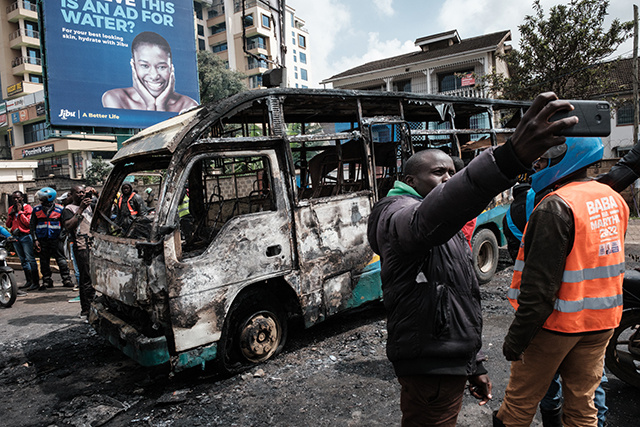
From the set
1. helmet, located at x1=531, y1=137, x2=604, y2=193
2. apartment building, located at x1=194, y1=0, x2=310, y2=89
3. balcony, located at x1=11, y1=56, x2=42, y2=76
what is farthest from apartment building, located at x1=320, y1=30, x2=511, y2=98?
balcony, located at x1=11, y1=56, x2=42, y2=76

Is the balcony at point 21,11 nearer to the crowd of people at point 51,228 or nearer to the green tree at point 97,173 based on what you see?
the green tree at point 97,173

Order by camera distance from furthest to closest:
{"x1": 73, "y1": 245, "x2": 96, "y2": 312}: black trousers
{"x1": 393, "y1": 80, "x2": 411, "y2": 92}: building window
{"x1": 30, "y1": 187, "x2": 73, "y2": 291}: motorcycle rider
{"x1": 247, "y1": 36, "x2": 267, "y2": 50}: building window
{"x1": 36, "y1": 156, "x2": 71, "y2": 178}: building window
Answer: {"x1": 247, "y1": 36, "x2": 267, "y2": 50}: building window
{"x1": 36, "y1": 156, "x2": 71, "y2": 178}: building window
{"x1": 393, "y1": 80, "x2": 411, "y2": 92}: building window
{"x1": 30, "y1": 187, "x2": 73, "y2": 291}: motorcycle rider
{"x1": 73, "y1": 245, "x2": 96, "y2": 312}: black trousers

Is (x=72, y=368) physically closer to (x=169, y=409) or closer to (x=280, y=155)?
(x=169, y=409)

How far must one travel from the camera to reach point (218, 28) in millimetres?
51406

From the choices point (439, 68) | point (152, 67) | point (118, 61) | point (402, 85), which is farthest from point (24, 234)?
point (402, 85)

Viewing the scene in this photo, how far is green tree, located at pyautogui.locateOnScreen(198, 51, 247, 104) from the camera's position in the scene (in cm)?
3262

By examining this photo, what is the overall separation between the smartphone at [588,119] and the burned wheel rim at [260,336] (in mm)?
3387

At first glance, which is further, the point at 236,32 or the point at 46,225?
the point at 236,32

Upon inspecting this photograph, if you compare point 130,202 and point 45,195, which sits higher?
point 45,195

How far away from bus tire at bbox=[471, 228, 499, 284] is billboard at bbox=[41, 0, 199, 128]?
1530cm

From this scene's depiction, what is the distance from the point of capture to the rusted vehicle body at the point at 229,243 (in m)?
A: 3.48

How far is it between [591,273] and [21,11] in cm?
4715

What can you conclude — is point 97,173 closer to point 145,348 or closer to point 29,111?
point 29,111

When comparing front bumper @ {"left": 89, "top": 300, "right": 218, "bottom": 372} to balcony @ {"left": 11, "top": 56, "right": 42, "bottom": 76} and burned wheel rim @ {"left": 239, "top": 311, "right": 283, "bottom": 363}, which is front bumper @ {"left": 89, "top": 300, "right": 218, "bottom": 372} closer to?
burned wheel rim @ {"left": 239, "top": 311, "right": 283, "bottom": 363}
